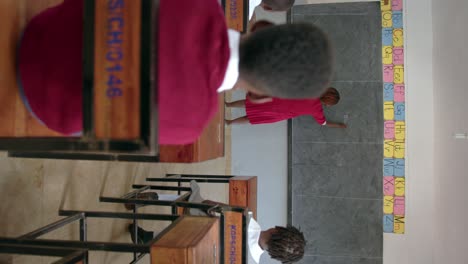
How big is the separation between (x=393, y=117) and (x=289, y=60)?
3.42 m

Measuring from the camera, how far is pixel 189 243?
147 cm

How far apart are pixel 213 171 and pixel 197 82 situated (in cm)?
336

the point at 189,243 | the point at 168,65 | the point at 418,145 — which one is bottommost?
the point at 189,243

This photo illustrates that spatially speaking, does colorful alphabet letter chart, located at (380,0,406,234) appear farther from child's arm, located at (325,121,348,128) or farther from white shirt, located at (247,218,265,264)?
white shirt, located at (247,218,265,264)

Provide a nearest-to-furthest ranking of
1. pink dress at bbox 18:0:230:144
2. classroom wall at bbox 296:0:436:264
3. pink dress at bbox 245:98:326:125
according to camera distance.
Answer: pink dress at bbox 18:0:230:144
pink dress at bbox 245:98:326:125
classroom wall at bbox 296:0:436:264

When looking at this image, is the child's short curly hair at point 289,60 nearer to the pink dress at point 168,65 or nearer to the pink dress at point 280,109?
the pink dress at point 168,65

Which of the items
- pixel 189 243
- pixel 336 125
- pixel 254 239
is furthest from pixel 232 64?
pixel 336 125

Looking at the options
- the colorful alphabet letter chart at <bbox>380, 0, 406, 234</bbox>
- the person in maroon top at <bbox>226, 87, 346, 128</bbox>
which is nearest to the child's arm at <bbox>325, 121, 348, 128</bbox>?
the person in maroon top at <bbox>226, 87, 346, 128</bbox>

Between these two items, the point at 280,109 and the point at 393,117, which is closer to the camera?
the point at 280,109

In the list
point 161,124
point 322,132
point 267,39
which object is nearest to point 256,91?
point 267,39

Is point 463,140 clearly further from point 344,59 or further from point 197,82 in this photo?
point 197,82

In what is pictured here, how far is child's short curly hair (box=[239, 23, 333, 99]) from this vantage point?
2.85 ft

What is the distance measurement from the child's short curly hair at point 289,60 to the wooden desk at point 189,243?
82cm

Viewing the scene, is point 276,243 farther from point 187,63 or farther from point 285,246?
point 187,63
